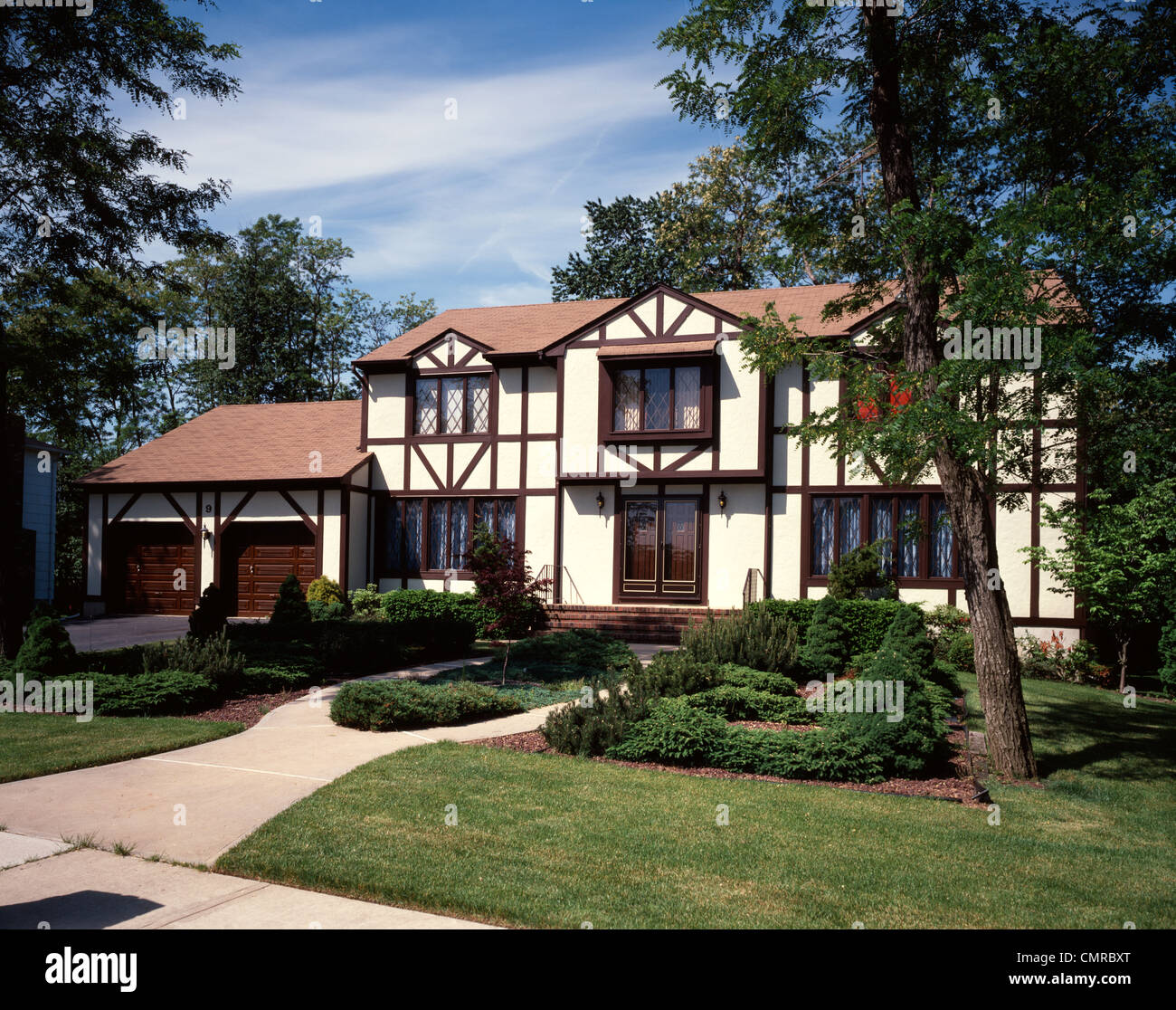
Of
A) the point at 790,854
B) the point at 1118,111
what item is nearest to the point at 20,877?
the point at 790,854

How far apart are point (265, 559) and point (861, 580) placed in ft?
49.9

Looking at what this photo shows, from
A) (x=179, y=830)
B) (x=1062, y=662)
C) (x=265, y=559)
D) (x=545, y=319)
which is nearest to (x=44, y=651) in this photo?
(x=179, y=830)

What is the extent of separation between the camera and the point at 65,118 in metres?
13.4

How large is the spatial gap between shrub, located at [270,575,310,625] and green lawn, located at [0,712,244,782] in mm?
6067

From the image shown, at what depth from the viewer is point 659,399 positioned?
20.1 m

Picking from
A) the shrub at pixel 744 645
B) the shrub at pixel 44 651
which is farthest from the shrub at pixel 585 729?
the shrub at pixel 44 651

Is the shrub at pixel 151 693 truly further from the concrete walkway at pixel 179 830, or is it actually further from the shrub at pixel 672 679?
the shrub at pixel 672 679

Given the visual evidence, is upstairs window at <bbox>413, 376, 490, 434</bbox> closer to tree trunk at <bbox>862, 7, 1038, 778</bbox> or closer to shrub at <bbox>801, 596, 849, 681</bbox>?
shrub at <bbox>801, 596, 849, 681</bbox>

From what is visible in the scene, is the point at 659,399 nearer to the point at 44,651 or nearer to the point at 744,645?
the point at 744,645

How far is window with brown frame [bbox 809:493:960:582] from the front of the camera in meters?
18.2

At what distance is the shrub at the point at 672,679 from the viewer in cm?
1004

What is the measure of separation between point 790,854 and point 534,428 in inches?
638

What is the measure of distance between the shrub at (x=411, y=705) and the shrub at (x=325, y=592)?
1064 centimetres
